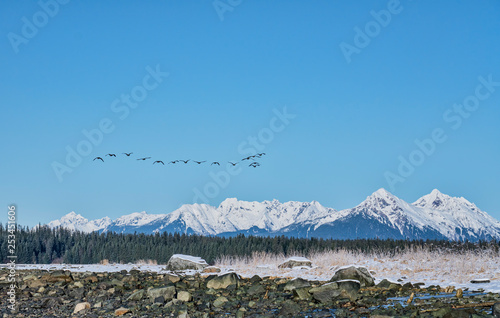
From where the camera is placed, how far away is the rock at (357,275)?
1842 centimetres

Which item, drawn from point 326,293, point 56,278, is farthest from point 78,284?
point 326,293

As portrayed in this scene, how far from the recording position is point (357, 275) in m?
18.8

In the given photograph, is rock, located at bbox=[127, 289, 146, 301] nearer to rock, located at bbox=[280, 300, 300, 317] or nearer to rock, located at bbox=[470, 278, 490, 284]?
rock, located at bbox=[280, 300, 300, 317]

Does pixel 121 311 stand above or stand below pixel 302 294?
below

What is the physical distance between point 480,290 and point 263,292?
24.0 feet

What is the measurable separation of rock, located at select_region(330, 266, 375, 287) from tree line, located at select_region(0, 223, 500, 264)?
34.7 meters

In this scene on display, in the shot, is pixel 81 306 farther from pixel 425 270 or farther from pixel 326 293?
pixel 425 270

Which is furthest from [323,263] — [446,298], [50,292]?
[50,292]

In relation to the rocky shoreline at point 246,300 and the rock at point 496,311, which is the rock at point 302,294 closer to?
the rocky shoreline at point 246,300

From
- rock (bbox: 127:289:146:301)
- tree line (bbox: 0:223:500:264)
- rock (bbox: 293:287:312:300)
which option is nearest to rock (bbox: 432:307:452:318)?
rock (bbox: 293:287:312:300)

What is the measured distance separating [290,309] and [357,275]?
589cm

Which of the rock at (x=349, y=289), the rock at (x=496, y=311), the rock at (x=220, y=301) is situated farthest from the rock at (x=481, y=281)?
the rock at (x=220, y=301)

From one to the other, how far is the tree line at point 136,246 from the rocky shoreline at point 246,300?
36.4 meters

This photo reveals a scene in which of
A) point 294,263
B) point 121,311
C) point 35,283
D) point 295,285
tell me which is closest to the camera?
point 121,311
